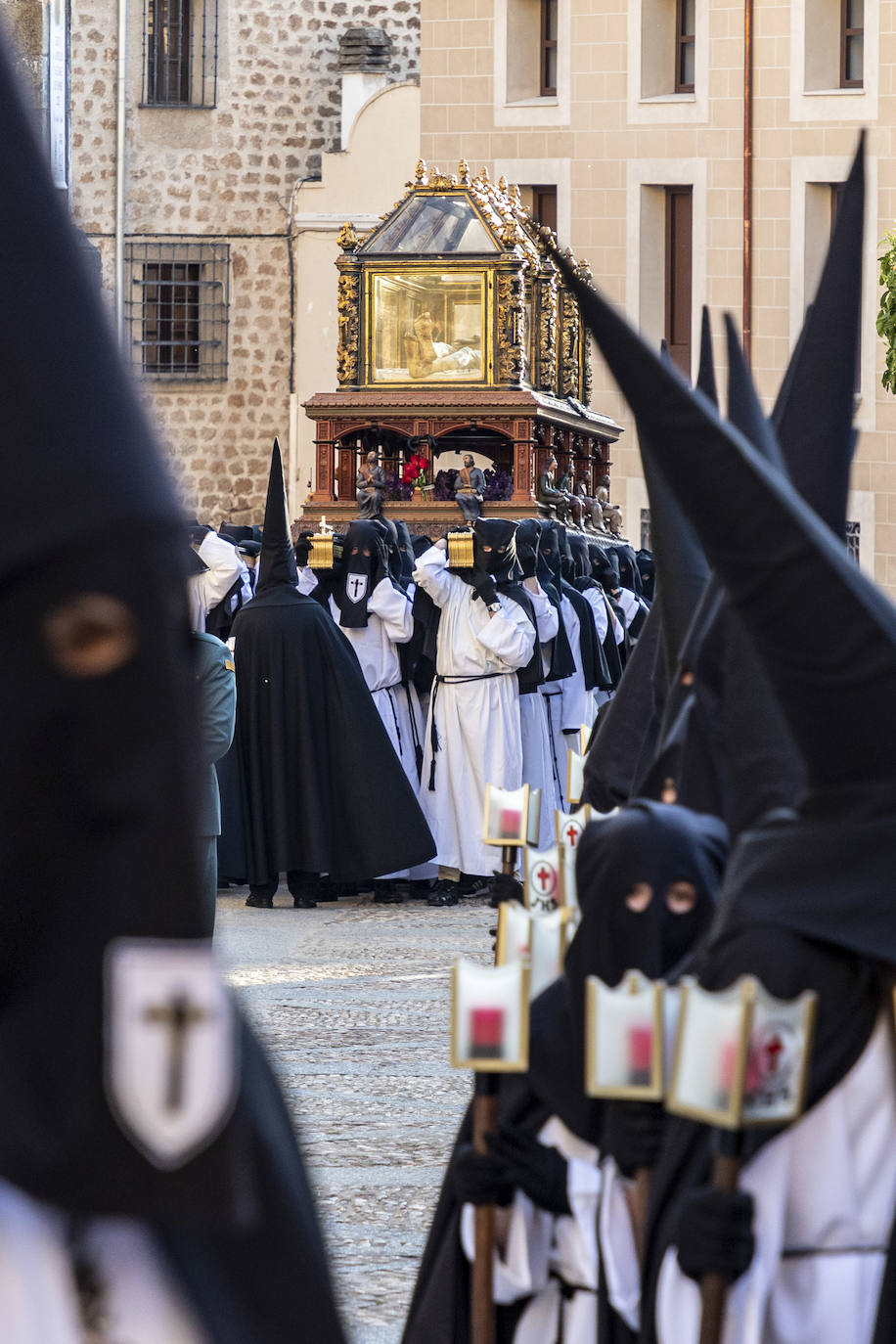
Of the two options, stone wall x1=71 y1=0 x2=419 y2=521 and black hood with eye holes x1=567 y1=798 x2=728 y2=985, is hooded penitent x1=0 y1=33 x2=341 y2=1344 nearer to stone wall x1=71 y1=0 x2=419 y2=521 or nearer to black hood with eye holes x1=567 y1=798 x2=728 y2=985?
black hood with eye holes x1=567 y1=798 x2=728 y2=985

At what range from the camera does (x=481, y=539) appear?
38.7 feet

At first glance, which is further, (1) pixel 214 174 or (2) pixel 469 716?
(1) pixel 214 174

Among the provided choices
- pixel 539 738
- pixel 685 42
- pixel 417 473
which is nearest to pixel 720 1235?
pixel 539 738

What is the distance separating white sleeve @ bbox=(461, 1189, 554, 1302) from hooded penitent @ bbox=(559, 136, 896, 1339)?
29cm

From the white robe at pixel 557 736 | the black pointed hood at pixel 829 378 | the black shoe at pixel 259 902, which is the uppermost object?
the black pointed hood at pixel 829 378

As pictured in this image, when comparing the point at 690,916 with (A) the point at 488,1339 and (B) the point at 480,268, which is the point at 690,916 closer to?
(A) the point at 488,1339

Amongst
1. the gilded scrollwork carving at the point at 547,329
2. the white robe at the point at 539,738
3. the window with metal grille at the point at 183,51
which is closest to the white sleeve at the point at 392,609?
the white robe at the point at 539,738

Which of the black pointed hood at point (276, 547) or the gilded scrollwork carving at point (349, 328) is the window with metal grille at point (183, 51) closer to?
the gilded scrollwork carving at point (349, 328)

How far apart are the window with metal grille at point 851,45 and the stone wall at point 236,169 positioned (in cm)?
583

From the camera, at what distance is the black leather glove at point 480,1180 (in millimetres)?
2988

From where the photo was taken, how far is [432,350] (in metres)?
16.2

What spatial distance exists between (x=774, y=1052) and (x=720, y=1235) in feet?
0.76

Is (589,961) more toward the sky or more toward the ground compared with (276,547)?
more toward the ground

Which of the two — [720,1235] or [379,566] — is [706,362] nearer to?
[720,1235]
